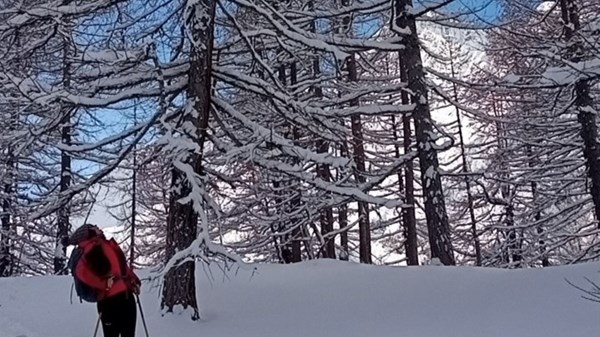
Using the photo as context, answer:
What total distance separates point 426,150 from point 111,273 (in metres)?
5.54

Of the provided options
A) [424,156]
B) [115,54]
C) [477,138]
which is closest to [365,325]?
[424,156]

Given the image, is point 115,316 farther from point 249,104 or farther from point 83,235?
point 249,104

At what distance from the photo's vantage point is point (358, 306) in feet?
22.1

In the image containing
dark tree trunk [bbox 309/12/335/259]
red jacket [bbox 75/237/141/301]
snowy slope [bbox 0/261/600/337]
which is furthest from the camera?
dark tree trunk [bbox 309/12/335/259]

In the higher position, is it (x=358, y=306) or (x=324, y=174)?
(x=324, y=174)

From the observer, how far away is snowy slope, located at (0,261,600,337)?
5.69m

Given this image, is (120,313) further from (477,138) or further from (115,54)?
(477,138)

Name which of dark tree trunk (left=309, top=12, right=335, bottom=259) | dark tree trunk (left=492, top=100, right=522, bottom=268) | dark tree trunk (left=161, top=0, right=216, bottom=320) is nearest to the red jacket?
dark tree trunk (left=161, top=0, right=216, bottom=320)

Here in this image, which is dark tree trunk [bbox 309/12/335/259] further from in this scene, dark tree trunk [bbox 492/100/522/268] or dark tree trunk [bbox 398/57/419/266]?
dark tree trunk [bbox 492/100/522/268]

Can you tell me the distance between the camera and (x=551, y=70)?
8.74 meters

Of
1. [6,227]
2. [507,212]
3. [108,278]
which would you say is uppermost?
[507,212]

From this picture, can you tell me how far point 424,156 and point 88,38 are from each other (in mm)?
5366

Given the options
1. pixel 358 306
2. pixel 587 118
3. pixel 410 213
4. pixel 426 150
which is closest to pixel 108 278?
pixel 358 306

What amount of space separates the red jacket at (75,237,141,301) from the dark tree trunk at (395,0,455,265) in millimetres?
5173
